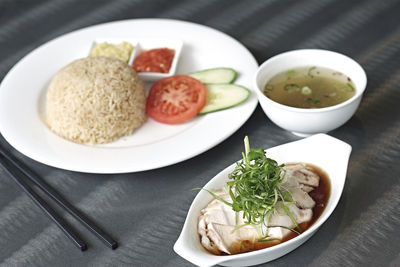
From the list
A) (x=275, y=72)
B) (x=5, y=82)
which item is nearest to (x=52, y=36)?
(x=5, y=82)

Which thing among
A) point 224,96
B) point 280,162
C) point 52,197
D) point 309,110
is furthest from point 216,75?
point 52,197

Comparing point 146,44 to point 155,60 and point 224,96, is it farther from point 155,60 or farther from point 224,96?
point 224,96

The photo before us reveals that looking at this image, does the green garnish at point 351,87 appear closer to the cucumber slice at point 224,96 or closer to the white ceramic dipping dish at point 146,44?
the cucumber slice at point 224,96

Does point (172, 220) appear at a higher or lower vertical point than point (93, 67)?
lower

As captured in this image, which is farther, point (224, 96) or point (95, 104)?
point (224, 96)

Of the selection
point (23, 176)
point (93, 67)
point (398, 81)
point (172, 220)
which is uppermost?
point (93, 67)

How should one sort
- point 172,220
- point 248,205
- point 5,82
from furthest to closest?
point 5,82 → point 172,220 → point 248,205

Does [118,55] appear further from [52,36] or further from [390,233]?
[390,233]
